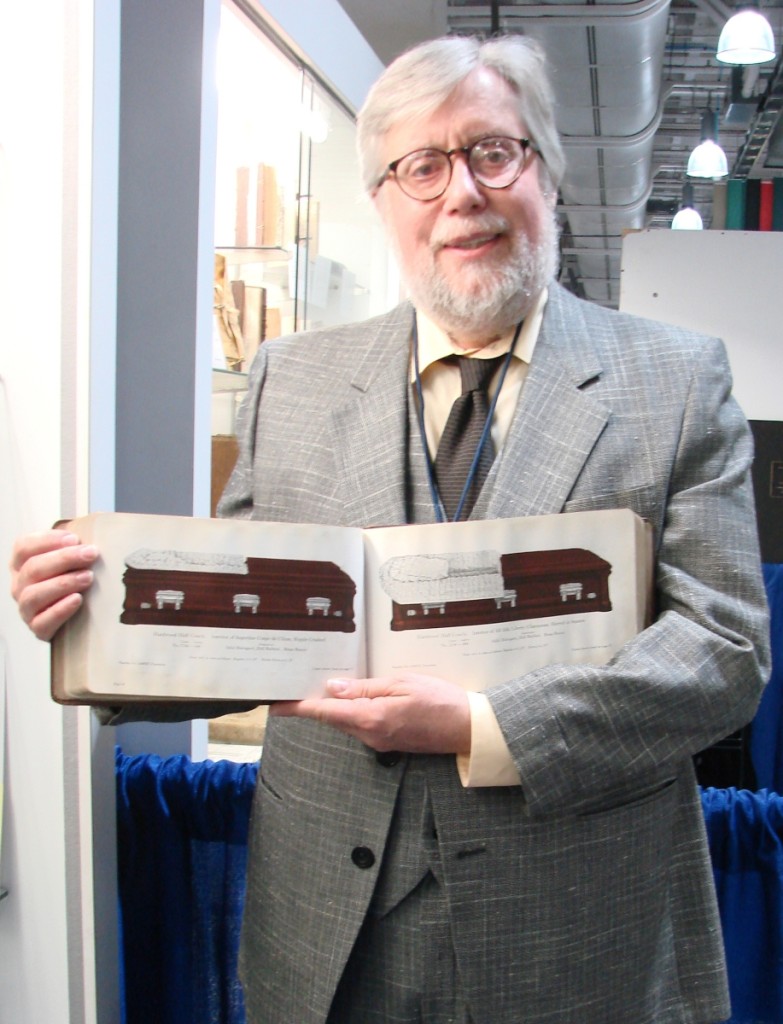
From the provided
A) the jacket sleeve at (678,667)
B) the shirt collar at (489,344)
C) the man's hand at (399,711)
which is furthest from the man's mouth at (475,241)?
the man's hand at (399,711)

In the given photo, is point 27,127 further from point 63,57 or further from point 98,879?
point 98,879

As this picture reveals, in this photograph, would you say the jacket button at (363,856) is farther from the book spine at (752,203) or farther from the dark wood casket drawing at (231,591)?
the book spine at (752,203)

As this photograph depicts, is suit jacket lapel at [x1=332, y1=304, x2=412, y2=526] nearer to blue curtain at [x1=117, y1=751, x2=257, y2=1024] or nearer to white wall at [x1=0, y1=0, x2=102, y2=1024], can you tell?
white wall at [x1=0, y1=0, x2=102, y2=1024]

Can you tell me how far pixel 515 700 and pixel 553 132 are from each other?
0.84 meters

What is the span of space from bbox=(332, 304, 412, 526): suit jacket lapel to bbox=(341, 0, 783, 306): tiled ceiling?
3.67 meters

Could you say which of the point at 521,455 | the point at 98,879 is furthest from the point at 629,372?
the point at 98,879

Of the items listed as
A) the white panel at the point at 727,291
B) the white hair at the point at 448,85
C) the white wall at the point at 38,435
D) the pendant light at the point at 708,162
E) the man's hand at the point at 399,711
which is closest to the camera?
the man's hand at the point at 399,711

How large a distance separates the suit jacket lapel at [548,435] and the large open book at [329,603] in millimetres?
102

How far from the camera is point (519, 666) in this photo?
3.80 ft

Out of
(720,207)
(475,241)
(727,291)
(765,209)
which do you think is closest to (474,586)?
(475,241)

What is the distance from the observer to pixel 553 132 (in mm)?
1443

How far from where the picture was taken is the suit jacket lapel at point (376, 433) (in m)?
1.28

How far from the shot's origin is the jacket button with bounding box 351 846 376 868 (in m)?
1.23

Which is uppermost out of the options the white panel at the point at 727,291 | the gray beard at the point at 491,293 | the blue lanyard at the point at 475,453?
the white panel at the point at 727,291
